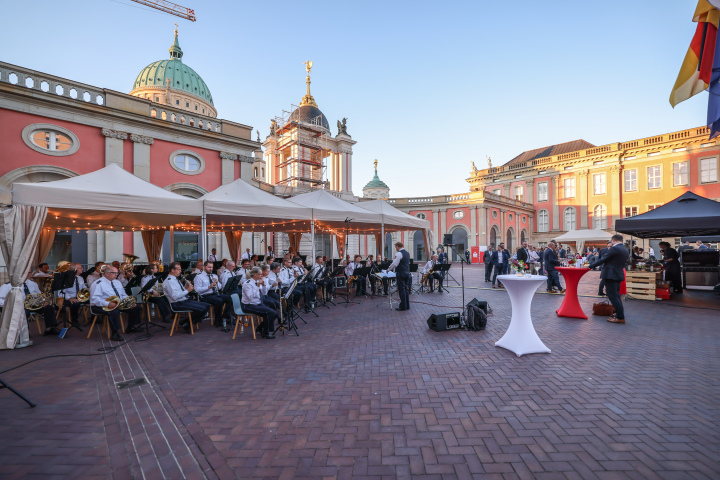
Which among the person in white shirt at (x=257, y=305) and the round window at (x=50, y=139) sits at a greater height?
the round window at (x=50, y=139)

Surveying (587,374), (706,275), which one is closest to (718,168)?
(706,275)

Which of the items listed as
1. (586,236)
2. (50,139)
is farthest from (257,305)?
(586,236)

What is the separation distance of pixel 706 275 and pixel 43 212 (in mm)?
19796

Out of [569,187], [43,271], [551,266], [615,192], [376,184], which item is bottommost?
[551,266]

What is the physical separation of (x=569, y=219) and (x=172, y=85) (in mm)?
53687

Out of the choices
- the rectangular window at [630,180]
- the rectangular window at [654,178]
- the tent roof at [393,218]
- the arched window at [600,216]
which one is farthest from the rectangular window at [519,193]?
the tent roof at [393,218]

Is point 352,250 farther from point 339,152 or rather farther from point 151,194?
point 151,194

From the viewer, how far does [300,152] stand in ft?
104

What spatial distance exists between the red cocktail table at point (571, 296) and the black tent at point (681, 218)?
3.23m

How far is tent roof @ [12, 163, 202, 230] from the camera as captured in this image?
20.1ft

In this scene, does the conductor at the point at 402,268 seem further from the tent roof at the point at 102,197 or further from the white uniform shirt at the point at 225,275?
the tent roof at the point at 102,197

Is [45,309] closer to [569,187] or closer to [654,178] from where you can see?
[569,187]

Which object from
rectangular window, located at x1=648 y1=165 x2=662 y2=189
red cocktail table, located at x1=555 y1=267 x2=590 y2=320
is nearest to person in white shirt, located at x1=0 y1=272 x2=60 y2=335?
red cocktail table, located at x1=555 y1=267 x2=590 y2=320

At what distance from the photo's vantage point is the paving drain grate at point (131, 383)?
159 inches
